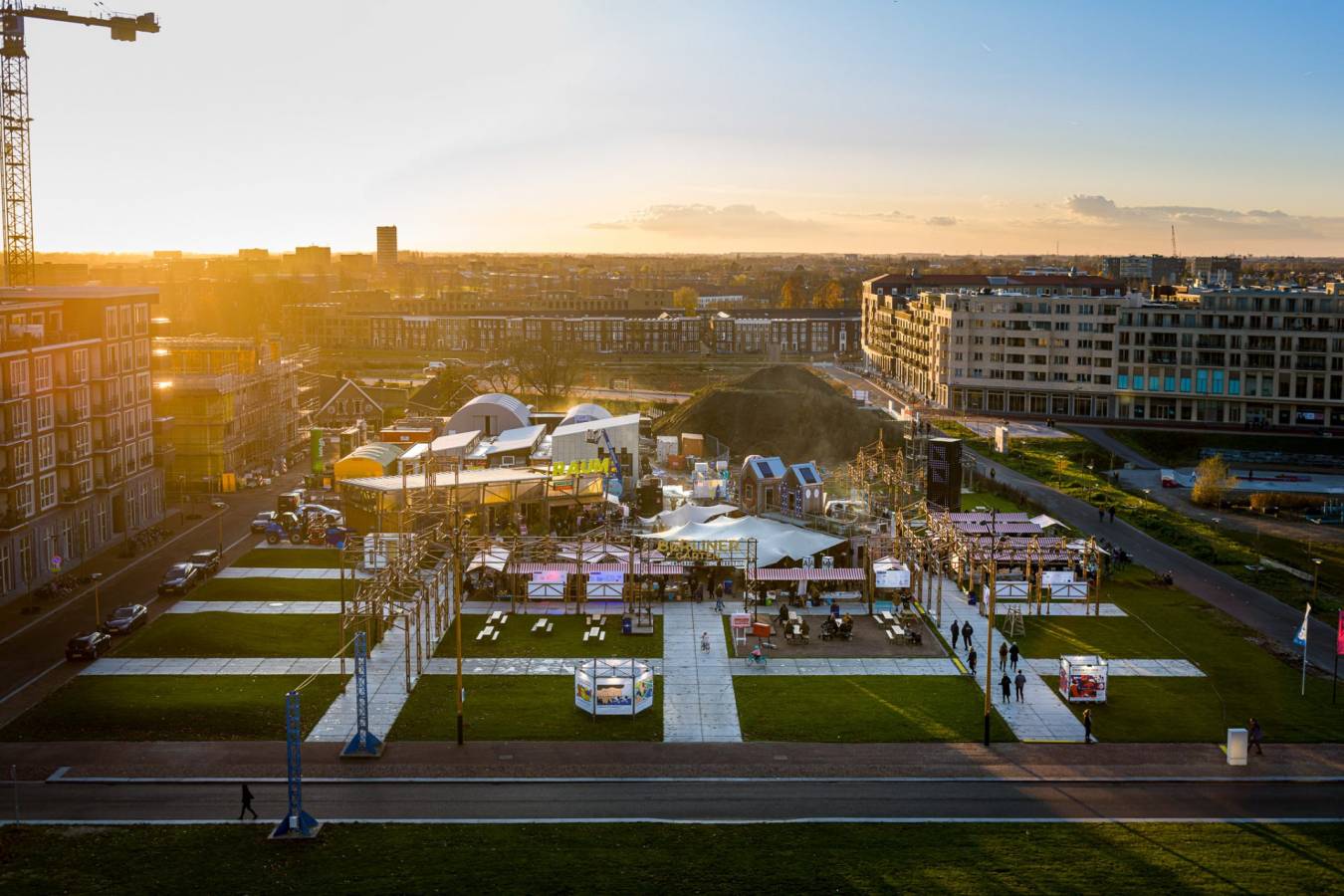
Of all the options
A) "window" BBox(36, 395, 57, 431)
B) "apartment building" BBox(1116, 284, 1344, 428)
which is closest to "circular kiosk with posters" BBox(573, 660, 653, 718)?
"window" BBox(36, 395, 57, 431)

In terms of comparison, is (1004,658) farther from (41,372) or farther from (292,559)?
(41,372)

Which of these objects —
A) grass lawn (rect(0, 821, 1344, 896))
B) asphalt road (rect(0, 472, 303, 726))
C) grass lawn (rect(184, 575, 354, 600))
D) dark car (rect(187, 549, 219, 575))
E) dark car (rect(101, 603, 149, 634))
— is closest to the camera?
grass lawn (rect(0, 821, 1344, 896))

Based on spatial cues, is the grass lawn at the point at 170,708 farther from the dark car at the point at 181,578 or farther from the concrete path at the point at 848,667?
the concrete path at the point at 848,667

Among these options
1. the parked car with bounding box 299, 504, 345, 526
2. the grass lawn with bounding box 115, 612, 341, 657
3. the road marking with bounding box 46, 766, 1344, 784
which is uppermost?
the parked car with bounding box 299, 504, 345, 526

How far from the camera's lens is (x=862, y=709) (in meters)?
40.8

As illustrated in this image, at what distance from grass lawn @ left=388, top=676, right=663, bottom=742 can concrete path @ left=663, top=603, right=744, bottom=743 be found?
0.62m

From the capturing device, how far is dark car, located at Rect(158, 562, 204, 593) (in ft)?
177

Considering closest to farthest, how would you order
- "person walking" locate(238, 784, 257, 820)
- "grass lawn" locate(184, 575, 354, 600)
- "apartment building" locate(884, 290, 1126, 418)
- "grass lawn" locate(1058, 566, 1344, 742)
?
"person walking" locate(238, 784, 257, 820) → "grass lawn" locate(1058, 566, 1344, 742) → "grass lawn" locate(184, 575, 354, 600) → "apartment building" locate(884, 290, 1126, 418)

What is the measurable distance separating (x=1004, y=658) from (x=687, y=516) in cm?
2313

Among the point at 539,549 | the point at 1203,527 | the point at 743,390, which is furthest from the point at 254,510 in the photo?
the point at 1203,527

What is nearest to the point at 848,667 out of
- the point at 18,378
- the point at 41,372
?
→ the point at 18,378

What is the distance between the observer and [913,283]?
175 m

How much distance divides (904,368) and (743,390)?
49.8m

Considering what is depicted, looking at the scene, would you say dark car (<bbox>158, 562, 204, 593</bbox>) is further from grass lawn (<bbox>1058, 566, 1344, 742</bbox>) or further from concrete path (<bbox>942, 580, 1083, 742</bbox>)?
grass lawn (<bbox>1058, 566, 1344, 742</bbox>)
